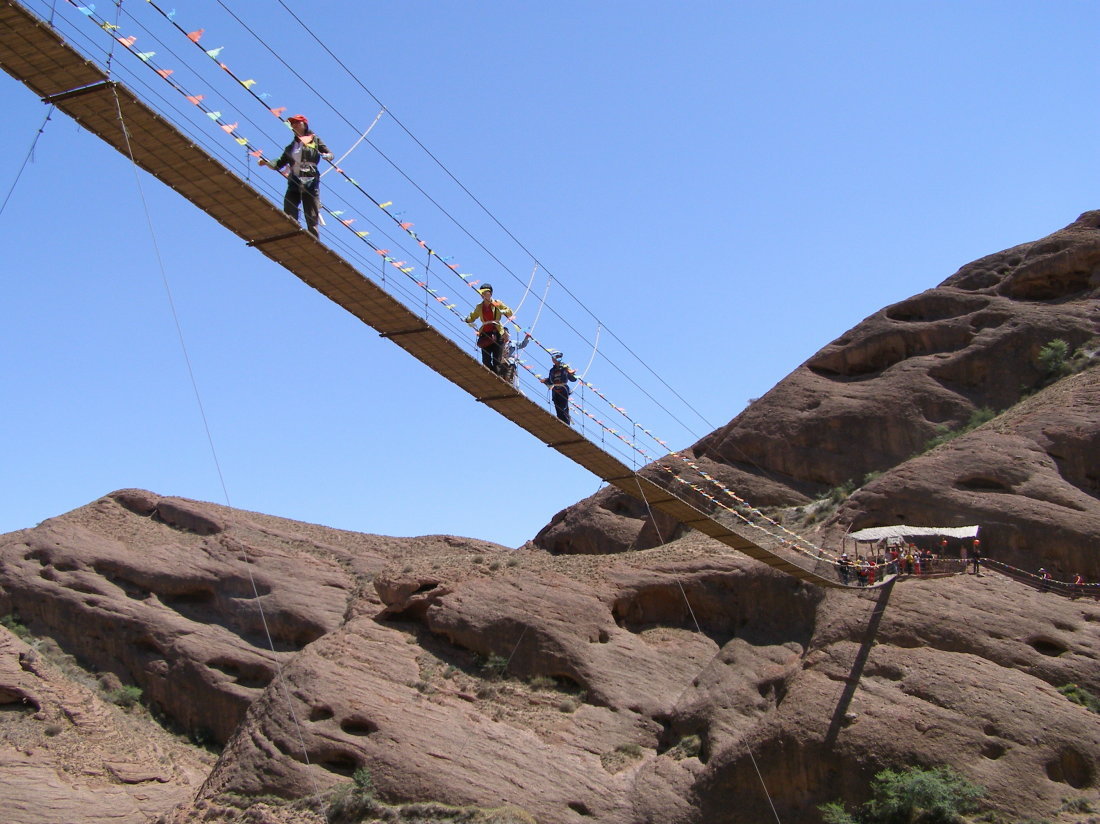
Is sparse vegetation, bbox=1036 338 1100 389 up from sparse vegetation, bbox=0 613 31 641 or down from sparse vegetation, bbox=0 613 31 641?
up

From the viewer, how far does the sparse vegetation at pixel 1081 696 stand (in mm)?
26109

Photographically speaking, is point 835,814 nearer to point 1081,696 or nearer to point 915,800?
point 915,800

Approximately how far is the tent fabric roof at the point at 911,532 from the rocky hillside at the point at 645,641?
946 millimetres

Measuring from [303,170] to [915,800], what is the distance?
16.3 m

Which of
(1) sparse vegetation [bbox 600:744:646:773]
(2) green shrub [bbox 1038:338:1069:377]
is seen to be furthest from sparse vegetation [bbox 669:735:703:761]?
(2) green shrub [bbox 1038:338:1069:377]

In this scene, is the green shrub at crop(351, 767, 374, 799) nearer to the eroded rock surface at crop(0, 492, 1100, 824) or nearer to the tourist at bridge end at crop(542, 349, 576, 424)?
the eroded rock surface at crop(0, 492, 1100, 824)

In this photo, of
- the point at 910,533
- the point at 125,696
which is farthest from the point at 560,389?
the point at 125,696

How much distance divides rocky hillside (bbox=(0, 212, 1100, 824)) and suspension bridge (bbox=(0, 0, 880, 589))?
809cm

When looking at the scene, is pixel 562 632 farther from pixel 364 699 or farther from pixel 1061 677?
pixel 1061 677

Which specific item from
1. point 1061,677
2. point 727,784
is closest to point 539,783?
point 727,784

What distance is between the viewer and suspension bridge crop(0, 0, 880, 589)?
14.1m

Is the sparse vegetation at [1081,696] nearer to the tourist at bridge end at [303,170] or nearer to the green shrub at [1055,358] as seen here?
the green shrub at [1055,358]

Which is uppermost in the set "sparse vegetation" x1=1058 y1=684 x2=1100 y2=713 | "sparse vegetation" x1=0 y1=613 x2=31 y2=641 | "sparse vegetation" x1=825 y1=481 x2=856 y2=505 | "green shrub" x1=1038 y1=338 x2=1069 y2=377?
"green shrub" x1=1038 y1=338 x2=1069 y2=377

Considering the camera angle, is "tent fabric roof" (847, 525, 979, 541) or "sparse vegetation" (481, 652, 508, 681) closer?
"sparse vegetation" (481, 652, 508, 681)
